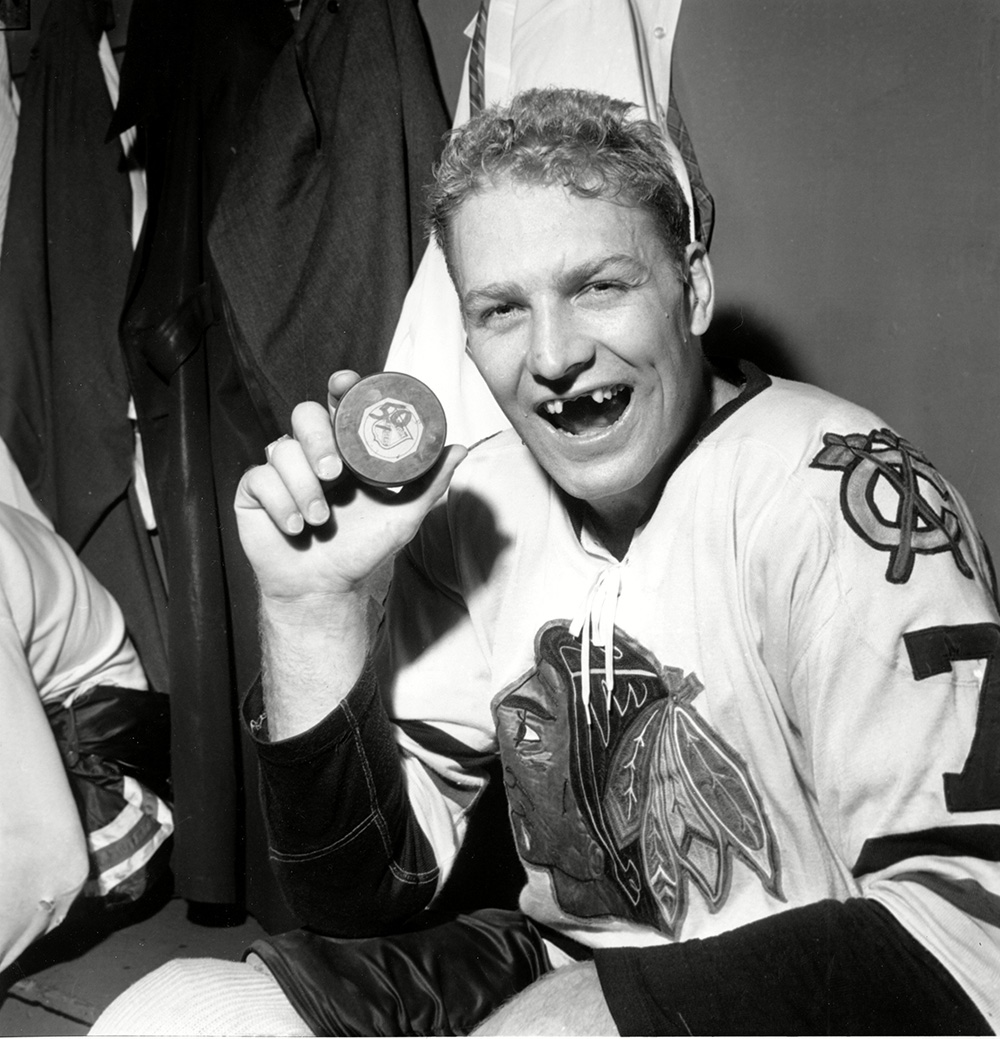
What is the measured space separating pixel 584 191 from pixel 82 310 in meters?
1.05

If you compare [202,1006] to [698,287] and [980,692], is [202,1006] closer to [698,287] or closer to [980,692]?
[980,692]

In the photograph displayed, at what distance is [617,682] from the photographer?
3.38 ft

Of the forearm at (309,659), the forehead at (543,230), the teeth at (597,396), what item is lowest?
the forearm at (309,659)

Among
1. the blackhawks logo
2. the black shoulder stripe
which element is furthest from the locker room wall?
the black shoulder stripe

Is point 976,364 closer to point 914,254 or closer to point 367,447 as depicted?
point 914,254

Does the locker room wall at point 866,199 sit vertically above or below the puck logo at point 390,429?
above

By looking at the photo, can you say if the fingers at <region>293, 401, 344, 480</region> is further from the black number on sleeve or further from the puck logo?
the black number on sleeve

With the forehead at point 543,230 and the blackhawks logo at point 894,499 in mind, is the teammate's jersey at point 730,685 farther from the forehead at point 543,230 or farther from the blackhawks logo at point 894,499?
the forehead at point 543,230

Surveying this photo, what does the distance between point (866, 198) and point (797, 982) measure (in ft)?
3.30

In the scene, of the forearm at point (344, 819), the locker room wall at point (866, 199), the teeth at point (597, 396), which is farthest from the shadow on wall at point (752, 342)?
the forearm at point (344, 819)

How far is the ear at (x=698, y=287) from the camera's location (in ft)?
3.55

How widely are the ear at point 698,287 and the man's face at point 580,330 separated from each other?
0.02 meters

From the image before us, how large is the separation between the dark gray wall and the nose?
609 mm

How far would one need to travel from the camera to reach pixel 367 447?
3.10ft
